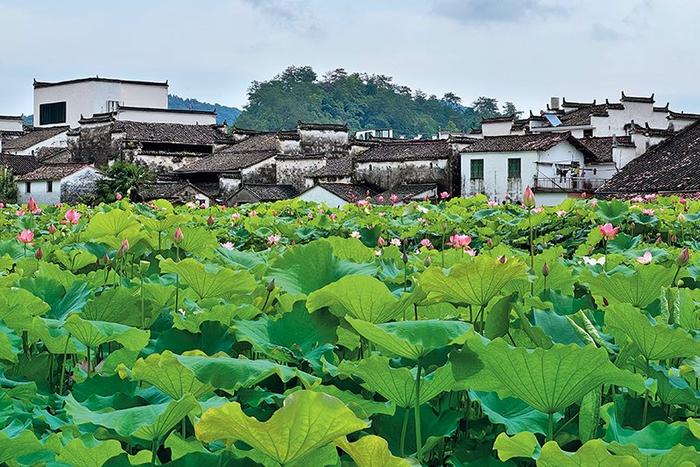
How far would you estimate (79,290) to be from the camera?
1805 mm

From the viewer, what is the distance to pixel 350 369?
4.00 ft

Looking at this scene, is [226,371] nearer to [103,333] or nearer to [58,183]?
[103,333]

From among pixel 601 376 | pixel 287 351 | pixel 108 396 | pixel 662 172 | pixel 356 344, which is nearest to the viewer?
pixel 601 376

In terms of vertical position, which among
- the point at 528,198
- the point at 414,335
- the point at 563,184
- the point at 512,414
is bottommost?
the point at 512,414

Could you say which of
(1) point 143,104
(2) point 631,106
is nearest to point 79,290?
(2) point 631,106

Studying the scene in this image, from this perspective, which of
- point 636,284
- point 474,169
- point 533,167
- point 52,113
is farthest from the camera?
point 52,113

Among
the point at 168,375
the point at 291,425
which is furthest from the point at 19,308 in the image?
the point at 291,425

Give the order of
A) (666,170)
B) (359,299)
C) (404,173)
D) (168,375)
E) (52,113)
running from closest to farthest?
1. (168,375)
2. (359,299)
3. (666,170)
4. (404,173)
5. (52,113)

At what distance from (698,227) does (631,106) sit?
1215 inches

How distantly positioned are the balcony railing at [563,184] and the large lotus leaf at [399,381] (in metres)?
26.0

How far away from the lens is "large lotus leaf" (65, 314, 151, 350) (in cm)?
145

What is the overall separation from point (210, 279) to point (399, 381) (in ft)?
2.39

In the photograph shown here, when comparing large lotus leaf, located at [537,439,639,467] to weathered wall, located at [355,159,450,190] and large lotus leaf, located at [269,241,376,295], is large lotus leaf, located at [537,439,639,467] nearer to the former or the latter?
large lotus leaf, located at [269,241,376,295]

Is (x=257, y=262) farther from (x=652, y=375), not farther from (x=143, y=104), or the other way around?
(x=143, y=104)
